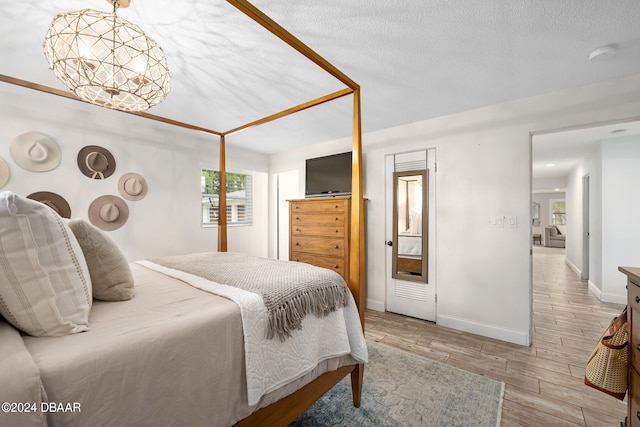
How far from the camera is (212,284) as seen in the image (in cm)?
138

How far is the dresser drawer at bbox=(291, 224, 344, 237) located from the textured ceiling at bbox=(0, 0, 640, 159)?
1.46 meters

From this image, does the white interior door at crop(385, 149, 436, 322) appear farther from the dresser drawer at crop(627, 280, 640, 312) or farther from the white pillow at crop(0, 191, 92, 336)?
the white pillow at crop(0, 191, 92, 336)

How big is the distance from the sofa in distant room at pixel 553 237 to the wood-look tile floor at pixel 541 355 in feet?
24.5

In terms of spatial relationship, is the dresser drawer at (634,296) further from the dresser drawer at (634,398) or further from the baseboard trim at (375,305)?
the baseboard trim at (375,305)

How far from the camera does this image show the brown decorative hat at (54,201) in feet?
8.57

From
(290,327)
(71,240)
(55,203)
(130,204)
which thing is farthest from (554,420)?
(55,203)

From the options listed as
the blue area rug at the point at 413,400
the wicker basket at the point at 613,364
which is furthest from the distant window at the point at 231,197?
the wicker basket at the point at 613,364

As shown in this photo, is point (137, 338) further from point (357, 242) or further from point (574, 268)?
point (574, 268)

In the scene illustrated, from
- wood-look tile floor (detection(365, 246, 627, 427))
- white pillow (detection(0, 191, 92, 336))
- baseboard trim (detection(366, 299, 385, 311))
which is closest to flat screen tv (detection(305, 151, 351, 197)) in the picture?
baseboard trim (detection(366, 299, 385, 311))

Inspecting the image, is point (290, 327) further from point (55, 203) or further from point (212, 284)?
point (55, 203)

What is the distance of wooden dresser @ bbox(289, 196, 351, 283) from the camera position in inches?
132

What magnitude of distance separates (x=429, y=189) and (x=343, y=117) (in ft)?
A: 4.37

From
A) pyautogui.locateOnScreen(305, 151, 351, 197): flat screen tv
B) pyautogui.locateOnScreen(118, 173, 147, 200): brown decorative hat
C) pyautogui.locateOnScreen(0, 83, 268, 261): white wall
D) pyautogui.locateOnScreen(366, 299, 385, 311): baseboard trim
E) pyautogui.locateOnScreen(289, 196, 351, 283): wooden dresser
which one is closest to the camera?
pyautogui.locateOnScreen(0, 83, 268, 261): white wall

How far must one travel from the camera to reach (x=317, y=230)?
11.9 ft
